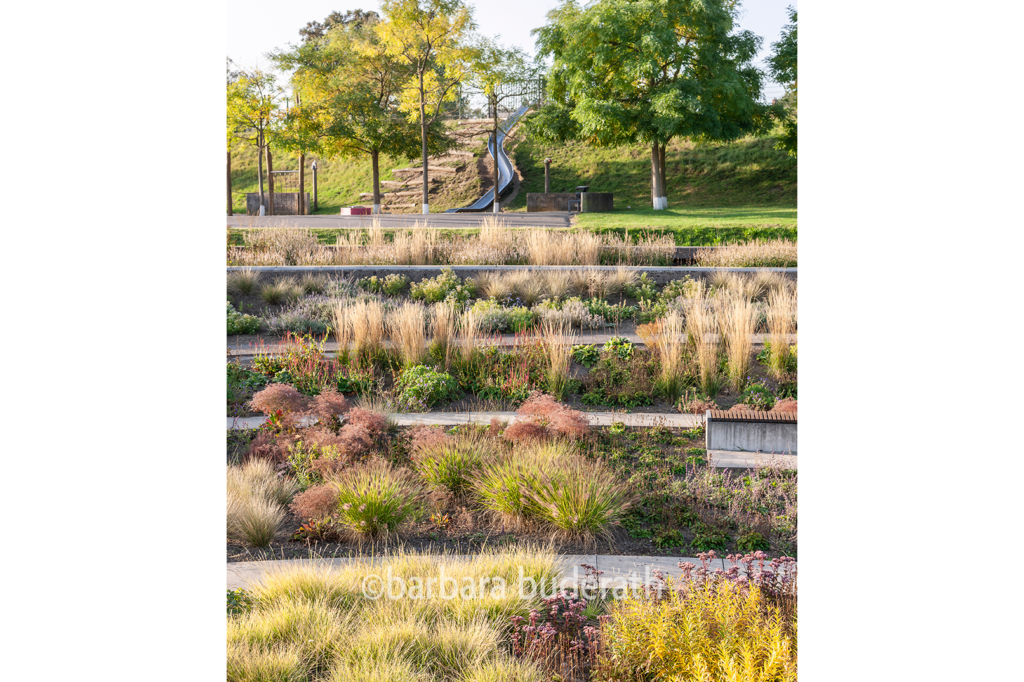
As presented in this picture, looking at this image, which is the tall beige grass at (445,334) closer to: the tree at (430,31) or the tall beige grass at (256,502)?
the tall beige grass at (256,502)

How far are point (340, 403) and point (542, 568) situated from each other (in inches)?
101

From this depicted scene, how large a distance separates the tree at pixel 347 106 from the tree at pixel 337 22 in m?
3.78

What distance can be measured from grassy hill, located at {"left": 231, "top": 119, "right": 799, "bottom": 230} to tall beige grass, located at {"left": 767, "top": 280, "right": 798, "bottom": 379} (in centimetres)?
1406

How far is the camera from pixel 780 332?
23.7ft

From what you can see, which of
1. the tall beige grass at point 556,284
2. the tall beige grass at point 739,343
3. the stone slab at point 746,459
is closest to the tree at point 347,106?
the tall beige grass at point 556,284

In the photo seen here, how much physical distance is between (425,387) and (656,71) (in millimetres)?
18540

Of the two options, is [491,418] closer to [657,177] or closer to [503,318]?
[503,318]

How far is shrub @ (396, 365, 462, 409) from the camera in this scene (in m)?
6.36

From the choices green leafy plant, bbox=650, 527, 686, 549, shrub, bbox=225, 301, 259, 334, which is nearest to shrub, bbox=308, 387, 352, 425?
green leafy plant, bbox=650, 527, 686, 549

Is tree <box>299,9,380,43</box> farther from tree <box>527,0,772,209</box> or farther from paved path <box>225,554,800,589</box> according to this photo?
paved path <box>225,554,800,589</box>

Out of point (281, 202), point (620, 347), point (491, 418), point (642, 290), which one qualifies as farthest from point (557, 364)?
point (281, 202)

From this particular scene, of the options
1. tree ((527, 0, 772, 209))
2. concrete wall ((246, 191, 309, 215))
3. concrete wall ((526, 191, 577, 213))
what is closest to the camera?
tree ((527, 0, 772, 209))
